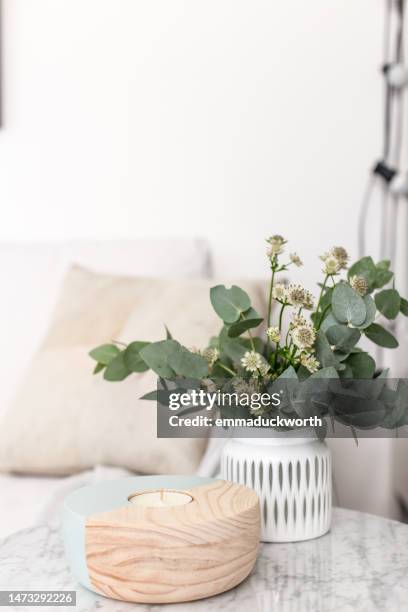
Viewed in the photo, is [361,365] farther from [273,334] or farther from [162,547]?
[162,547]

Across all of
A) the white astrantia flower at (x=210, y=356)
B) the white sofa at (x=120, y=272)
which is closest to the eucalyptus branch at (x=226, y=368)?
the white astrantia flower at (x=210, y=356)

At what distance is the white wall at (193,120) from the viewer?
1976 millimetres

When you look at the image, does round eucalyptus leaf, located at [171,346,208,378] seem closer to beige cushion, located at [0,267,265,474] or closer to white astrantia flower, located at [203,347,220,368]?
white astrantia flower, located at [203,347,220,368]

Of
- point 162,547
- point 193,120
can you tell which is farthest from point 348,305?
point 193,120

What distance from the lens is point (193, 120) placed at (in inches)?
79.4

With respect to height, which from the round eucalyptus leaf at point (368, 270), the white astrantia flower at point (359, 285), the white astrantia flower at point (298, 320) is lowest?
the white astrantia flower at point (298, 320)

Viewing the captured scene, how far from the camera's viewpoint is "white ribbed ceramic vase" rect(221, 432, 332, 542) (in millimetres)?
901

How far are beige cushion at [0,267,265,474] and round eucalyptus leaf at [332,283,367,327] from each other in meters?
0.53

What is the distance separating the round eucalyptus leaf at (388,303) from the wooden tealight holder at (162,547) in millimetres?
298

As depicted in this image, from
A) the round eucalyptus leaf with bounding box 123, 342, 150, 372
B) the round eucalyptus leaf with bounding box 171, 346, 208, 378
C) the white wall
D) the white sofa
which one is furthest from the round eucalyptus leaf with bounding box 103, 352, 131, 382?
the white wall

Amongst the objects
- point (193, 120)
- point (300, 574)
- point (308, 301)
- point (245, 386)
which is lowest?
point (300, 574)

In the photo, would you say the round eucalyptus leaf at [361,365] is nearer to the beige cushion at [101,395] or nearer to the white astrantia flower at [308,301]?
the white astrantia flower at [308,301]

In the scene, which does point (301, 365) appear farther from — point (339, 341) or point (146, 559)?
point (146, 559)

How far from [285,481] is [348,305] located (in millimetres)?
224
